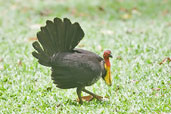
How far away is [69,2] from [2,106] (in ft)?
23.6

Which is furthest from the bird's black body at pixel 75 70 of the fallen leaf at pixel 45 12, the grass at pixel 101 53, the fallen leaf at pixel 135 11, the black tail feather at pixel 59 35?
the fallen leaf at pixel 135 11

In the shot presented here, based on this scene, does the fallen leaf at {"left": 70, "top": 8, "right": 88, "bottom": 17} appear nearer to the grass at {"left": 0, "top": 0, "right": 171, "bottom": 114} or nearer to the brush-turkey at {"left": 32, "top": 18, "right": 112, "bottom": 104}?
the grass at {"left": 0, "top": 0, "right": 171, "bottom": 114}

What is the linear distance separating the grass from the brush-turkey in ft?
1.31

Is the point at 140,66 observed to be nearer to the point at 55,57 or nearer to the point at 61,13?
the point at 55,57

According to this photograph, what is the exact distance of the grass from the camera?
179 inches

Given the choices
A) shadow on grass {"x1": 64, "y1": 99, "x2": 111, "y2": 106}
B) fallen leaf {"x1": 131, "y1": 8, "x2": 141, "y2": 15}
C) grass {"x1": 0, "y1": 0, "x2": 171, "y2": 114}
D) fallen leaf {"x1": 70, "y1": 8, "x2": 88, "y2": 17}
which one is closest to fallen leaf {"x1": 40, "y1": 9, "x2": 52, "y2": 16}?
grass {"x1": 0, "y1": 0, "x2": 171, "y2": 114}

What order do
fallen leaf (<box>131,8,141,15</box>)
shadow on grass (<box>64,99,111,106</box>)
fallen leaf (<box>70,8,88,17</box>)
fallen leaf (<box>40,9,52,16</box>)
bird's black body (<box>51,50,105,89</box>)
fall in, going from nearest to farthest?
bird's black body (<box>51,50,105,89</box>) → shadow on grass (<box>64,99,111,106</box>) → fallen leaf (<box>40,9,52,16</box>) → fallen leaf (<box>70,8,88,17</box>) → fallen leaf (<box>131,8,141,15</box>)

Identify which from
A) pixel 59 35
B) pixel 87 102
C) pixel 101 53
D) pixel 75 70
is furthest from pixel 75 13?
pixel 75 70

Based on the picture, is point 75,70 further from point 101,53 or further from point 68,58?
point 101,53

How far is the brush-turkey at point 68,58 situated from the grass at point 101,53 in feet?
1.31

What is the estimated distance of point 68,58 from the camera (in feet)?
13.8

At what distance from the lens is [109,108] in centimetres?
432

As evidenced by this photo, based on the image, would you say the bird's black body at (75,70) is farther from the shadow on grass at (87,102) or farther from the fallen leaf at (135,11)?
the fallen leaf at (135,11)

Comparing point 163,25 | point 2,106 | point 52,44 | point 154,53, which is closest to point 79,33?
point 52,44
